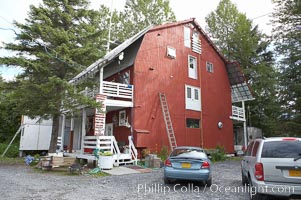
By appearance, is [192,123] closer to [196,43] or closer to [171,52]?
[171,52]

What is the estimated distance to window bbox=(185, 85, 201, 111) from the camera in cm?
1898

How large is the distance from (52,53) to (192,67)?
11.2 meters

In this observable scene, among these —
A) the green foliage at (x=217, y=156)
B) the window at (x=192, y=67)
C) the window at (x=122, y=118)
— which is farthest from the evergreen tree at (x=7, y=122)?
the green foliage at (x=217, y=156)

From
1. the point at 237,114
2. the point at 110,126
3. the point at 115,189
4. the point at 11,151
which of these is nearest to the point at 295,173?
the point at 115,189

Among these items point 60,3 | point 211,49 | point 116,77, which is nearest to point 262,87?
point 211,49

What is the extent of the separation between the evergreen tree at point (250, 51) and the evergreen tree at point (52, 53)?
2187 cm

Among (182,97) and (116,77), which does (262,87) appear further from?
(116,77)

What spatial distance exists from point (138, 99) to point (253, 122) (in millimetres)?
20458

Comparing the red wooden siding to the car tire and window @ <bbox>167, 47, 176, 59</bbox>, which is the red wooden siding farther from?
the car tire

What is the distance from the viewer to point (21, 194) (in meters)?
6.86

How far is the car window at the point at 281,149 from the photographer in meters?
5.52

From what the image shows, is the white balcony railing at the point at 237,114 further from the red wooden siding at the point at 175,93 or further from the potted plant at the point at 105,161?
the potted plant at the point at 105,161

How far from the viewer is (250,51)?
101 feet

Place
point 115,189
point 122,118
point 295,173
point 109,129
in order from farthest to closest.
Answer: point 109,129 → point 122,118 → point 115,189 → point 295,173
